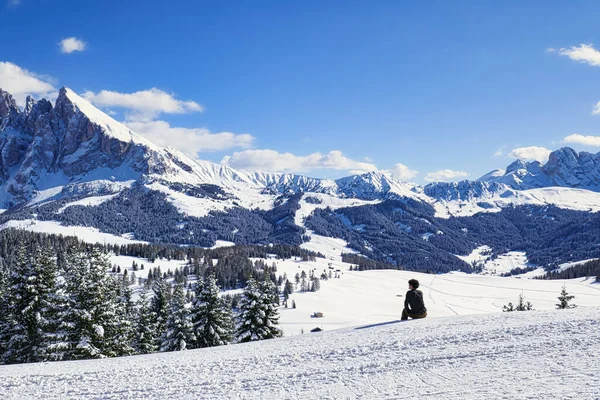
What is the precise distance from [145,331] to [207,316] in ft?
27.1

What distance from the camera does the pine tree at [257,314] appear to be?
37.0 meters

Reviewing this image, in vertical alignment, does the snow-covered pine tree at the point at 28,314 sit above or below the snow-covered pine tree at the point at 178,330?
above

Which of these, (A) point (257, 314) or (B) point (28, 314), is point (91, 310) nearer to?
(B) point (28, 314)

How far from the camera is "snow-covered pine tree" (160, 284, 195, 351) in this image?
38.9 metres

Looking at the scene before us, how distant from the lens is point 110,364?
1670cm

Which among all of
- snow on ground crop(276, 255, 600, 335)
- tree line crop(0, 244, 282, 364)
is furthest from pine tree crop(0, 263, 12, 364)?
snow on ground crop(276, 255, 600, 335)

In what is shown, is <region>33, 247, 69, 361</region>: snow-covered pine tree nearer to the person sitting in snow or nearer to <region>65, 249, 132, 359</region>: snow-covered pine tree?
<region>65, 249, 132, 359</region>: snow-covered pine tree

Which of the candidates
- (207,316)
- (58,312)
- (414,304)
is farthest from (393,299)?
(414,304)

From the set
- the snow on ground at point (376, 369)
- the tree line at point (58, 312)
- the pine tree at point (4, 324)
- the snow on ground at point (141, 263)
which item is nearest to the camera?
the snow on ground at point (376, 369)

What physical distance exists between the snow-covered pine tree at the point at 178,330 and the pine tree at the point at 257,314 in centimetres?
592

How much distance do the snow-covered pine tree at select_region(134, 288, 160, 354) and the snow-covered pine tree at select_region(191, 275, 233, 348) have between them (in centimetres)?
608

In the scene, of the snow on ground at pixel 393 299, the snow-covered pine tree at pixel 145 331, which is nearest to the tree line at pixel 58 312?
the snow-covered pine tree at pixel 145 331

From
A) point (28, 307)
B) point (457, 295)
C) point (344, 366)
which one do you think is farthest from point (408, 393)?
point (457, 295)

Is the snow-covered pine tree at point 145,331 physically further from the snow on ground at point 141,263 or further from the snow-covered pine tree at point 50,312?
the snow on ground at point 141,263
